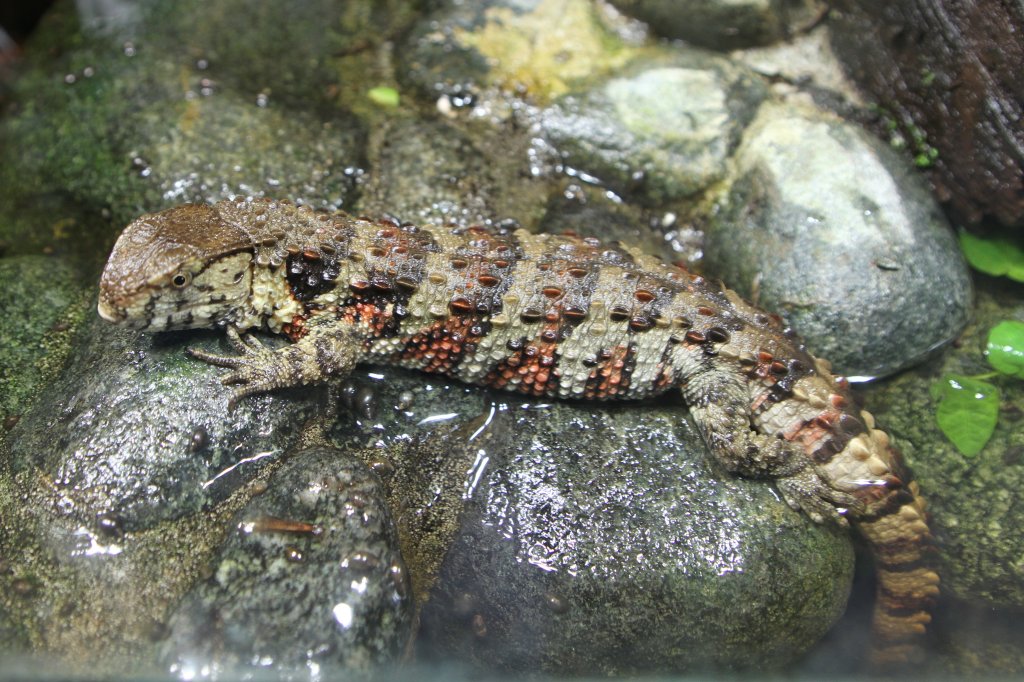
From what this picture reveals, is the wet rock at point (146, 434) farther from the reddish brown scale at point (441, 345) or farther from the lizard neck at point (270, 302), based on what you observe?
the reddish brown scale at point (441, 345)

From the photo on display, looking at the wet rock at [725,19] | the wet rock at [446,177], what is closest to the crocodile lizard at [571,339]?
the wet rock at [446,177]

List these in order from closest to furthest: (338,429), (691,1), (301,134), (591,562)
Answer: (591,562)
(338,429)
(301,134)
(691,1)

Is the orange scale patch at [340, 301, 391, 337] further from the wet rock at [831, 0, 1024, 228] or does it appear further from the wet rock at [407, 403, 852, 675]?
the wet rock at [831, 0, 1024, 228]

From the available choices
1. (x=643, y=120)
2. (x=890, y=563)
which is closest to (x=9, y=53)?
(x=643, y=120)

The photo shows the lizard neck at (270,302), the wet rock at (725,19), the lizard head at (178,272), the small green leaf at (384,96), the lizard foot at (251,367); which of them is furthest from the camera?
the wet rock at (725,19)

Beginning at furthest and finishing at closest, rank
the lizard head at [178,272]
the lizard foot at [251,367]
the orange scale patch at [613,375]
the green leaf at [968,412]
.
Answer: the green leaf at [968,412], the orange scale patch at [613,375], the lizard foot at [251,367], the lizard head at [178,272]

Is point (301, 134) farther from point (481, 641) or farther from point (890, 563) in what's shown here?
A: point (890, 563)
